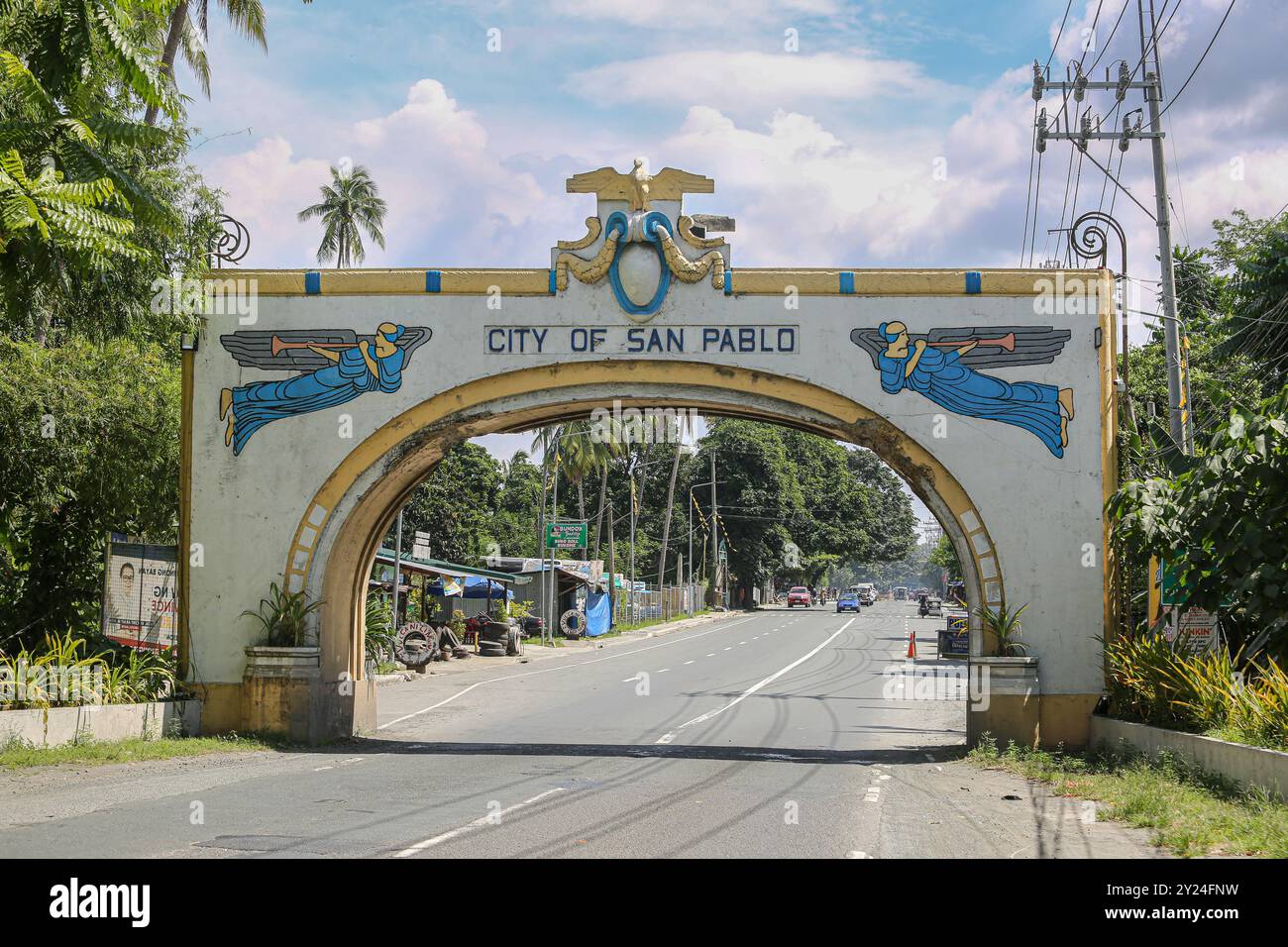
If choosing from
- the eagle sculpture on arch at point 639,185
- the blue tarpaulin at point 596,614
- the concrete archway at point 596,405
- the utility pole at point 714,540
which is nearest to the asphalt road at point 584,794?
the concrete archway at point 596,405

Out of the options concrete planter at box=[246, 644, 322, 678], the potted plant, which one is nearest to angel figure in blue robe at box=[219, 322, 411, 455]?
concrete planter at box=[246, 644, 322, 678]

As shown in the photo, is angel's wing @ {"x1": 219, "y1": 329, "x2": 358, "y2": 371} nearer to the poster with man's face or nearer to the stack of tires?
the poster with man's face

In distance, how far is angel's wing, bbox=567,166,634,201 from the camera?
17266 millimetres

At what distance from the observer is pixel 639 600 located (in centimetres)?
7125

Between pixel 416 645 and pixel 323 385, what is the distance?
16.4 metres

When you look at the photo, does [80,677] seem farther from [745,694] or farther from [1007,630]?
[745,694]

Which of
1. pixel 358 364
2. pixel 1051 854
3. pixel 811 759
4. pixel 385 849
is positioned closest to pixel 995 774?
pixel 811 759

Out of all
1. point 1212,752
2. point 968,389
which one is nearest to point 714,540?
point 968,389

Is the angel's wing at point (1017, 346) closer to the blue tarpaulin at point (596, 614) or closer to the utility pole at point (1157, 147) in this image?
the utility pole at point (1157, 147)

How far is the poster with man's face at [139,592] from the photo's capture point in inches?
705

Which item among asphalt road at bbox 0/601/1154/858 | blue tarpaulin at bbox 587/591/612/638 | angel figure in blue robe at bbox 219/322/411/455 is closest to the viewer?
asphalt road at bbox 0/601/1154/858

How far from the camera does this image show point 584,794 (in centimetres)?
1194

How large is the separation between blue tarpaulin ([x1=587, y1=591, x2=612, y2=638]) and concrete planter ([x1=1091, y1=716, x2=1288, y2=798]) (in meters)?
39.5
